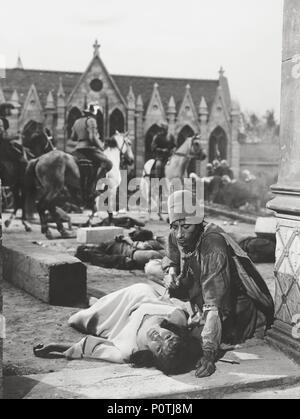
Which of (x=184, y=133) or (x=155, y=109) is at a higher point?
(x=155, y=109)

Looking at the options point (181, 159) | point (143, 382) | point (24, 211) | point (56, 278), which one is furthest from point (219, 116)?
point (143, 382)

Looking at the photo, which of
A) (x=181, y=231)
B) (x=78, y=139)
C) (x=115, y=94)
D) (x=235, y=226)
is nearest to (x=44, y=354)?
(x=181, y=231)

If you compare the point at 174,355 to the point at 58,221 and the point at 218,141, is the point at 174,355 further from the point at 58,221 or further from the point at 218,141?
the point at 218,141

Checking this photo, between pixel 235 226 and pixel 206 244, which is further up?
pixel 206 244

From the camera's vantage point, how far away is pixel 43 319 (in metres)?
6.60

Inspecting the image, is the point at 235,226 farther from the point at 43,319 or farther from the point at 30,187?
the point at 43,319

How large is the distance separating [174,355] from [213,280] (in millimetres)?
800

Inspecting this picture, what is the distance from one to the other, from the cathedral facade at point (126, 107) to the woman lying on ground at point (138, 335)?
3451 centimetres

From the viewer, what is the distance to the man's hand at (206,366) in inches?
179

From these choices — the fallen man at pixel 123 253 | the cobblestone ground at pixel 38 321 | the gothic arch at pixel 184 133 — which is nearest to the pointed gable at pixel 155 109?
the gothic arch at pixel 184 133

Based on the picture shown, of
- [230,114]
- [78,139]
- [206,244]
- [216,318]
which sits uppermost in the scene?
[230,114]

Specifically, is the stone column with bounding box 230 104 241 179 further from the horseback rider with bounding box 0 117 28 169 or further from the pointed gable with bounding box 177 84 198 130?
the horseback rider with bounding box 0 117 28 169

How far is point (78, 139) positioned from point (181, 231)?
31.2 ft

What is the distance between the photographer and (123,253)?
9.73 m
